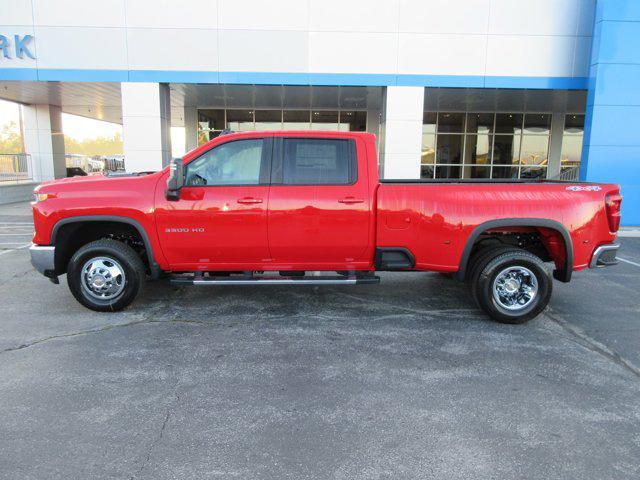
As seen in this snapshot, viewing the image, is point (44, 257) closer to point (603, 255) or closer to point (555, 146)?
point (603, 255)

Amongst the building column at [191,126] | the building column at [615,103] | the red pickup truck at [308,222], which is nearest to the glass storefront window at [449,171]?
the building column at [615,103]

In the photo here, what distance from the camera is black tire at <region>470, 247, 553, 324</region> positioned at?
528 cm

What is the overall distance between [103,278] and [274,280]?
1967 mm

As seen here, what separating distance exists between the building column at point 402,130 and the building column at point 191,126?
945 centimetres

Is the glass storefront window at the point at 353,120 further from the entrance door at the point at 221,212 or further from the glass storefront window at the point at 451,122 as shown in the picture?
the entrance door at the point at 221,212

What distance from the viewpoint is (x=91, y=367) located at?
4172 millimetres

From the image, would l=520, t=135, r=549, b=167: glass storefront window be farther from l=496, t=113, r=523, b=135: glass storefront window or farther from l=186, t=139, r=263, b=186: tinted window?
l=186, t=139, r=263, b=186: tinted window

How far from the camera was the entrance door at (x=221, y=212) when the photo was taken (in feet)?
17.3

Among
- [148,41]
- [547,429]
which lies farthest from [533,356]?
[148,41]

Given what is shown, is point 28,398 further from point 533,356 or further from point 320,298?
point 533,356

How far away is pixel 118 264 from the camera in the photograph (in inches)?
214

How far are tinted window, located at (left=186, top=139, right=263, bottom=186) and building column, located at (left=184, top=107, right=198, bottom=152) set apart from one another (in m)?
15.3

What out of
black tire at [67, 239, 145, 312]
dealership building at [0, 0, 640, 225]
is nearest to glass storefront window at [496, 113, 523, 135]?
dealership building at [0, 0, 640, 225]

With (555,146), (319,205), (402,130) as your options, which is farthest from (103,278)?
(555,146)
